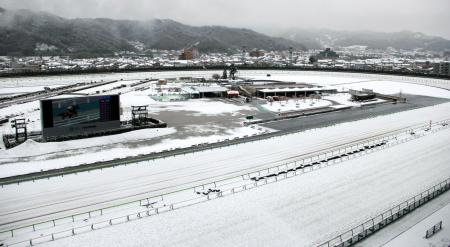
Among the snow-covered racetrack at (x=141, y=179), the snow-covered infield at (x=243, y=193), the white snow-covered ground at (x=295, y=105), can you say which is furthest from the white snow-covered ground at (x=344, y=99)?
the snow-covered racetrack at (x=141, y=179)

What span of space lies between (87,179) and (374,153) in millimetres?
18367

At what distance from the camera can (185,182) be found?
21.7m

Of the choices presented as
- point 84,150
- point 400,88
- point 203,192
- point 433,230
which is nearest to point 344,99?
point 400,88

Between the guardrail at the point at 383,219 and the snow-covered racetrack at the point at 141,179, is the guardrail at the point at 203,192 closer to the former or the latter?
the snow-covered racetrack at the point at 141,179

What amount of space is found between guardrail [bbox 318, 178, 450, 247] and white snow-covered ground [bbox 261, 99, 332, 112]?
25.3 m

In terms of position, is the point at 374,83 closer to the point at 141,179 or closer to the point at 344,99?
the point at 344,99

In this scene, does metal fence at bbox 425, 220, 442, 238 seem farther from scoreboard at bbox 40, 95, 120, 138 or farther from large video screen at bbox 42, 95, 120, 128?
large video screen at bbox 42, 95, 120, 128

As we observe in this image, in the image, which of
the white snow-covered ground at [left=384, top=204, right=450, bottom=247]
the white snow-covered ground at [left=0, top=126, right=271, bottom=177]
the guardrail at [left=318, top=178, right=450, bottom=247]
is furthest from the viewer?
the white snow-covered ground at [left=0, top=126, right=271, bottom=177]

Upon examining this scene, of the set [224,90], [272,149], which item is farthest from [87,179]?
[224,90]

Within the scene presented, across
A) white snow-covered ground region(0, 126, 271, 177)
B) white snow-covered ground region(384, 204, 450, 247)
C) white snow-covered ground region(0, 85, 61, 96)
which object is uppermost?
white snow-covered ground region(0, 85, 61, 96)

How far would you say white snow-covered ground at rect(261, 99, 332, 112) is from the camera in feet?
151

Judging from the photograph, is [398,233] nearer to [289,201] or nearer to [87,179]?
[289,201]

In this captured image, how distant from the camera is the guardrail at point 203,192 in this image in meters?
16.3

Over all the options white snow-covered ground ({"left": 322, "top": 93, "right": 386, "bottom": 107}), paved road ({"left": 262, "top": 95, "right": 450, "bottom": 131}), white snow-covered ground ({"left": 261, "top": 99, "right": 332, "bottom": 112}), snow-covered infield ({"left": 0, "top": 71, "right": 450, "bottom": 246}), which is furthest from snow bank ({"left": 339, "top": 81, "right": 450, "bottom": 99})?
snow-covered infield ({"left": 0, "top": 71, "right": 450, "bottom": 246})
